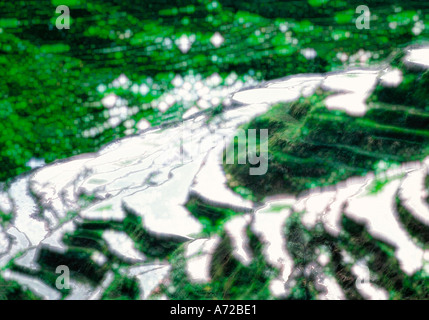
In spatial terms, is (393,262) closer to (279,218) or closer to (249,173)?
(279,218)

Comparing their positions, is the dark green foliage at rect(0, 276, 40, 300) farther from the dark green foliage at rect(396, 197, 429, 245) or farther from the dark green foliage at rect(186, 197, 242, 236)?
the dark green foliage at rect(396, 197, 429, 245)

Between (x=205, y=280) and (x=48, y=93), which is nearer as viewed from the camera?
(x=205, y=280)

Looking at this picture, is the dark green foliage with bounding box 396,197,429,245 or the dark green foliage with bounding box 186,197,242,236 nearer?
the dark green foliage with bounding box 396,197,429,245

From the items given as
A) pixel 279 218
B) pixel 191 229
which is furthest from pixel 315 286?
pixel 191 229

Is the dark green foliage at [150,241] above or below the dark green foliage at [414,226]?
below

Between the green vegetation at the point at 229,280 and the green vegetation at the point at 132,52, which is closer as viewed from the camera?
the green vegetation at the point at 229,280

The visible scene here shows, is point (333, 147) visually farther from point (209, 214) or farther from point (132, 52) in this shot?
point (132, 52)

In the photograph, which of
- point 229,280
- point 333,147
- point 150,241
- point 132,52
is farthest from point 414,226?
point 132,52

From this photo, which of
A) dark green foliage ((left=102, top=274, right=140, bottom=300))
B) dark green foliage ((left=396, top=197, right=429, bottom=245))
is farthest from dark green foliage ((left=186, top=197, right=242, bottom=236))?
dark green foliage ((left=396, top=197, right=429, bottom=245))

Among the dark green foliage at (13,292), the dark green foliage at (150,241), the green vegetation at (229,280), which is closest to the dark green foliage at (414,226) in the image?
the green vegetation at (229,280)

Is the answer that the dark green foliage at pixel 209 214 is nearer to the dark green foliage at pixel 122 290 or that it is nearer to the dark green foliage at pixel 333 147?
the dark green foliage at pixel 333 147
